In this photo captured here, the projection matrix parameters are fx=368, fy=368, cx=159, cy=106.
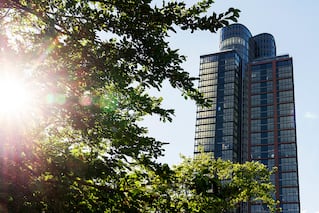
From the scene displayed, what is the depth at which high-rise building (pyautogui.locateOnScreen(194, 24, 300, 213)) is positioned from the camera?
86125 millimetres

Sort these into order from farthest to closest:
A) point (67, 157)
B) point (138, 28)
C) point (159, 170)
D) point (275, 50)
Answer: point (275, 50), point (138, 28), point (159, 170), point (67, 157)

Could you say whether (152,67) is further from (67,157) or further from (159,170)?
(67,157)

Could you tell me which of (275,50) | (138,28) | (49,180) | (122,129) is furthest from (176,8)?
(275,50)

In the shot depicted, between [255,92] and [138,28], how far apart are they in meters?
92.9

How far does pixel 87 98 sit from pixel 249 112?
300 ft

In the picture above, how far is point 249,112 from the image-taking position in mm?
95438

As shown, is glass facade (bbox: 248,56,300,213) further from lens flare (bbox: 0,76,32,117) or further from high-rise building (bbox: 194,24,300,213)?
lens flare (bbox: 0,76,32,117)

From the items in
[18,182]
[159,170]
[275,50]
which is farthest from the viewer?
[275,50]

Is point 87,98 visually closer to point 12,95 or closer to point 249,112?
point 12,95

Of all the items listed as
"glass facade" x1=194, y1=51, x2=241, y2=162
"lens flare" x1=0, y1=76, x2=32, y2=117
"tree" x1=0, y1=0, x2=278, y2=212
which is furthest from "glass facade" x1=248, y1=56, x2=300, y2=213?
"lens flare" x1=0, y1=76, x2=32, y2=117

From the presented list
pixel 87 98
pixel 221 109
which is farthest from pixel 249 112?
pixel 87 98

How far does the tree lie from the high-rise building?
78.4 metres

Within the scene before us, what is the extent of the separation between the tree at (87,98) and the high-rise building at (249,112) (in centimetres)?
7842

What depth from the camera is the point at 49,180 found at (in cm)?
672
